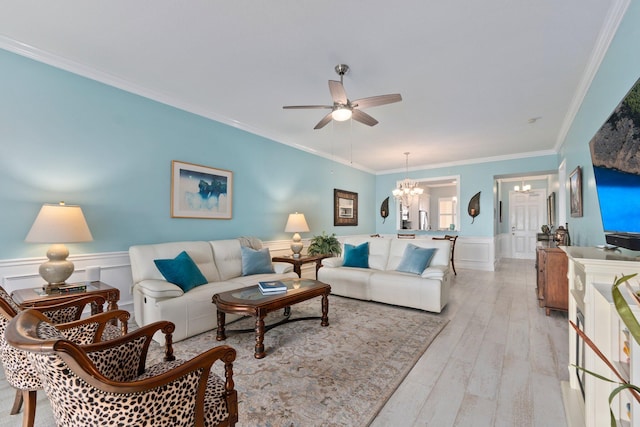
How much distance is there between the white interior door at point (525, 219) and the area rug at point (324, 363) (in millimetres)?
7491

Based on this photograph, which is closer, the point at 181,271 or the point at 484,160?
the point at 181,271

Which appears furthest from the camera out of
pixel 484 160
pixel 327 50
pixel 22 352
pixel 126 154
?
pixel 484 160

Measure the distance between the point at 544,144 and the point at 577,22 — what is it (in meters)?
4.06

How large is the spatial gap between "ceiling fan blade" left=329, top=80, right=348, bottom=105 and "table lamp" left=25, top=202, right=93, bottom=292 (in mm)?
2484

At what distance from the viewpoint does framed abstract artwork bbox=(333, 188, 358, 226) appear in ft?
21.8

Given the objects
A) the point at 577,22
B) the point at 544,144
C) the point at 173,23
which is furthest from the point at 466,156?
the point at 173,23

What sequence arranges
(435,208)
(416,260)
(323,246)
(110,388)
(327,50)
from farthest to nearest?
(435,208), (323,246), (416,260), (327,50), (110,388)

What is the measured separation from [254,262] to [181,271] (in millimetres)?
1024

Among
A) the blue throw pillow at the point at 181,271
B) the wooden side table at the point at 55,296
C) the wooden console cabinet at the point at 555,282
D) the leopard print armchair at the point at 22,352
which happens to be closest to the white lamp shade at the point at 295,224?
the blue throw pillow at the point at 181,271

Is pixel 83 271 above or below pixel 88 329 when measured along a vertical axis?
above

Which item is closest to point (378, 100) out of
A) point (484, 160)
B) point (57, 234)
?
point (57, 234)

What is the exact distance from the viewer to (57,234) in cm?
234

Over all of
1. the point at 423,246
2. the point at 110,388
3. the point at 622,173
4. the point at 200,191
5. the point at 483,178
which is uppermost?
the point at 483,178

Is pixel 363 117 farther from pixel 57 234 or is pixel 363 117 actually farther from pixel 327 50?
pixel 57 234
